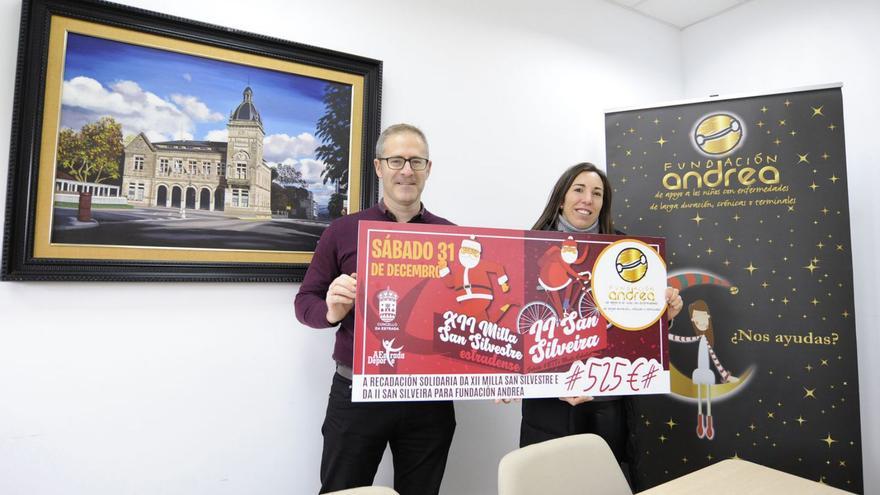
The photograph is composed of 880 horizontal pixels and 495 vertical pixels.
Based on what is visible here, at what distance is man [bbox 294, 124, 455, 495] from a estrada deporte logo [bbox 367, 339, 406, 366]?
249 millimetres

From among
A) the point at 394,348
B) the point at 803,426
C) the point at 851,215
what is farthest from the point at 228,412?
the point at 851,215

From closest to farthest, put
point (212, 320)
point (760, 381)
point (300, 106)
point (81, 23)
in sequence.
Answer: point (81, 23)
point (212, 320)
point (300, 106)
point (760, 381)

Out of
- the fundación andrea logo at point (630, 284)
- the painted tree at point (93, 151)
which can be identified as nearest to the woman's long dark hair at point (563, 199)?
the fundación andrea logo at point (630, 284)

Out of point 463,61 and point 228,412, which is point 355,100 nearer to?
point 463,61

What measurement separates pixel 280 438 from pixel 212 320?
0.56 metres

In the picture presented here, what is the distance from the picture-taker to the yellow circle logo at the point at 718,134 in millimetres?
2129

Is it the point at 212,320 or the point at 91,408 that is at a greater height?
the point at 212,320

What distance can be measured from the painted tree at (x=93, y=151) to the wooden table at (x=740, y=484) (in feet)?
6.37

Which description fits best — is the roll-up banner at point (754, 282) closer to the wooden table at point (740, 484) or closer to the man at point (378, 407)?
the wooden table at point (740, 484)

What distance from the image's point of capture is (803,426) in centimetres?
196

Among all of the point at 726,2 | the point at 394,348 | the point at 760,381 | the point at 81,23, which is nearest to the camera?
the point at 394,348

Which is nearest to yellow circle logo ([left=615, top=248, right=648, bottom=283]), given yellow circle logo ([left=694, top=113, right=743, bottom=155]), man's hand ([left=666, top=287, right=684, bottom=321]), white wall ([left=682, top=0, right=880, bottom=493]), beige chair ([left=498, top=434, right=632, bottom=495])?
man's hand ([left=666, top=287, right=684, bottom=321])

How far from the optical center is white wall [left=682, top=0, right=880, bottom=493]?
2260 millimetres

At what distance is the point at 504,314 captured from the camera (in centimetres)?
129
